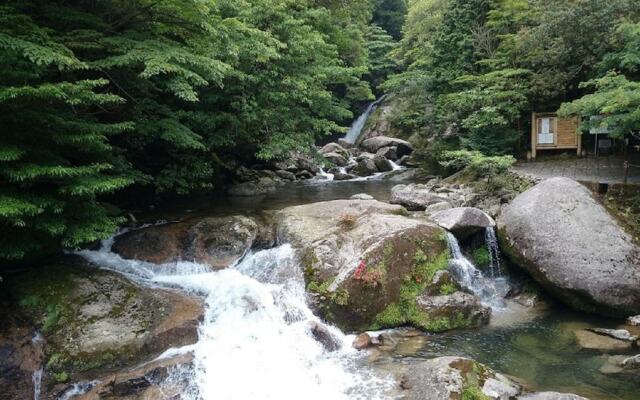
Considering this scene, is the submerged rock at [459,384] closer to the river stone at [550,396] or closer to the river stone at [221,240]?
the river stone at [550,396]

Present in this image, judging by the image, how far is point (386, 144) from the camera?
29.7 meters

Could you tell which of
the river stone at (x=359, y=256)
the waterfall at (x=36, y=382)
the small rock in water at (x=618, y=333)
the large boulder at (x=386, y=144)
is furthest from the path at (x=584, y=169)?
the waterfall at (x=36, y=382)

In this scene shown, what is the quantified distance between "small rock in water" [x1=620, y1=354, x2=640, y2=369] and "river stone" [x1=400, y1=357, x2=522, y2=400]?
2147mm

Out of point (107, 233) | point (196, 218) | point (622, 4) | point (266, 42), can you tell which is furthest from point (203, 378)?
point (622, 4)

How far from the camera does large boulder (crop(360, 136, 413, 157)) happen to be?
2895cm

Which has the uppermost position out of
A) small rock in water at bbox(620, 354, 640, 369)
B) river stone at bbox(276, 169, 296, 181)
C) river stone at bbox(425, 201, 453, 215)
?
river stone at bbox(425, 201, 453, 215)

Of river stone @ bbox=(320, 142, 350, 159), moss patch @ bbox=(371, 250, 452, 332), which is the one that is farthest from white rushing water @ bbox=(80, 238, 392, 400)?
river stone @ bbox=(320, 142, 350, 159)

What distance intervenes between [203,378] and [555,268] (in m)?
7.63

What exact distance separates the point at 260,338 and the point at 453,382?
3.67m

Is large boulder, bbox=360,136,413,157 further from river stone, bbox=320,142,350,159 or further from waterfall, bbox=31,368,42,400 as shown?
waterfall, bbox=31,368,42,400

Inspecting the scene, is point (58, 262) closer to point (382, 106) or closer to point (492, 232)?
point (492, 232)

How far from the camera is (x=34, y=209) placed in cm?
728

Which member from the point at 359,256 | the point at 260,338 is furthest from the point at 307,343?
the point at 359,256

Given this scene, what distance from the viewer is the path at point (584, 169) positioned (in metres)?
13.5
